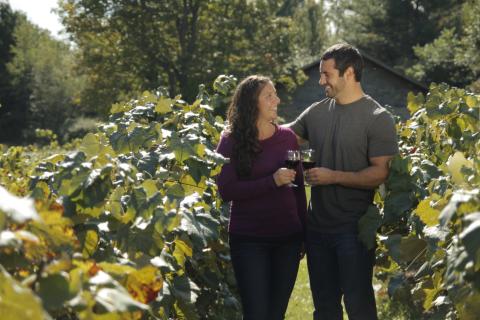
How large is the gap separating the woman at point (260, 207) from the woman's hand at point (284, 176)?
4.3 inches

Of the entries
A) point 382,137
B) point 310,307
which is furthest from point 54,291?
point 310,307

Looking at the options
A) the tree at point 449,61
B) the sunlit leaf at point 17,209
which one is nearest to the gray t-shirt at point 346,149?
the sunlit leaf at point 17,209

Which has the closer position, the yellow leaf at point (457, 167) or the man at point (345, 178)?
the yellow leaf at point (457, 167)

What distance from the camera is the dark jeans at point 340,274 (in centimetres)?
439

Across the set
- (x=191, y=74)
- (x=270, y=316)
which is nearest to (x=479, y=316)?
(x=270, y=316)

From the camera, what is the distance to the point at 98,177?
2826 millimetres

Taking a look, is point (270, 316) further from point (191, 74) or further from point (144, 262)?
point (191, 74)

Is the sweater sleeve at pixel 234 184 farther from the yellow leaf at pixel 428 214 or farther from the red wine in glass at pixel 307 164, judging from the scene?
the yellow leaf at pixel 428 214

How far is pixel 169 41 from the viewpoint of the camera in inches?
1369

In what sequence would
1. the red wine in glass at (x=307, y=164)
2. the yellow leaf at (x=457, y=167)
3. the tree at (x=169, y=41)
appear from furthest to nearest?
1. the tree at (x=169, y=41)
2. the red wine in glass at (x=307, y=164)
3. the yellow leaf at (x=457, y=167)

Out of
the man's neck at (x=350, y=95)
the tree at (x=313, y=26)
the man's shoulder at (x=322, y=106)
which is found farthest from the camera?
the tree at (x=313, y=26)

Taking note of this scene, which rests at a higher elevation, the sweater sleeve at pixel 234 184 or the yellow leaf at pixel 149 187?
the yellow leaf at pixel 149 187

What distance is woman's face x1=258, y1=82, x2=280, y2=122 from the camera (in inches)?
174

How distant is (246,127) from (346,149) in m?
0.55
